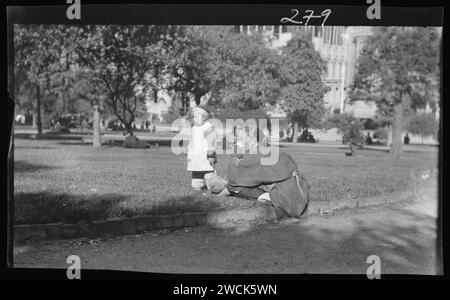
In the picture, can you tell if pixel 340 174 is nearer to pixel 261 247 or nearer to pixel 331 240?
pixel 331 240

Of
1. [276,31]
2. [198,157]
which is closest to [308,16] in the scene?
[276,31]

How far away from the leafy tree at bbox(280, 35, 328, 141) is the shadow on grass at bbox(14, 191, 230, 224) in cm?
125

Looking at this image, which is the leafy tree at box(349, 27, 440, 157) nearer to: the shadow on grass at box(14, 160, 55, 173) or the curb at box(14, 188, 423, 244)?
the curb at box(14, 188, 423, 244)

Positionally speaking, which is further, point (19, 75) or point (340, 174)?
point (340, 174)

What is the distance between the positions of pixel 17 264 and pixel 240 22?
125 inches

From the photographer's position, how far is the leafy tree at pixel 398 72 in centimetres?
524

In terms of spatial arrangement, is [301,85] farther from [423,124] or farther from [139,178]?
[139,178]

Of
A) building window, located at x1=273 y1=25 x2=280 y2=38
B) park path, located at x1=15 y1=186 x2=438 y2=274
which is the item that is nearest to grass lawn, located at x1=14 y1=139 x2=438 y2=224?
park path, located at x1=15 y1=186 x2=438 y2=274

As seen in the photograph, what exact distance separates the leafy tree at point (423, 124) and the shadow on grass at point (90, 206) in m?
2.15

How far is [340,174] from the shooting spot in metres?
5.79

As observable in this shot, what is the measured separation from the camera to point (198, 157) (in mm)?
5637

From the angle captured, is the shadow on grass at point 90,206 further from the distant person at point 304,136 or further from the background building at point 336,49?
the background building at point 336,49

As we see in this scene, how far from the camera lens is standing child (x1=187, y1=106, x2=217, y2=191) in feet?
18.4
